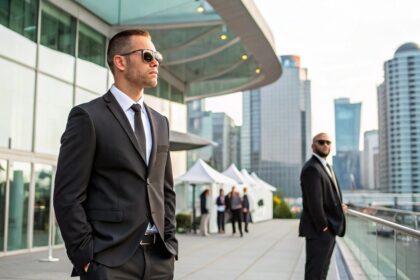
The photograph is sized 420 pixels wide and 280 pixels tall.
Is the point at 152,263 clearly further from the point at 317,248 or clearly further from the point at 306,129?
the point at 306,129

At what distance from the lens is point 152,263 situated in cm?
245

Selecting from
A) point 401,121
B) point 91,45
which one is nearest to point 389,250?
point 91,45

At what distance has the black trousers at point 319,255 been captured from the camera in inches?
211

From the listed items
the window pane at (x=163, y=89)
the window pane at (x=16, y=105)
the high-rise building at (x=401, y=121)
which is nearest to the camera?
the window pane at (x=16, y=105)

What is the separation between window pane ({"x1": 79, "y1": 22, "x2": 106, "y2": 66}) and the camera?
52.6 ft

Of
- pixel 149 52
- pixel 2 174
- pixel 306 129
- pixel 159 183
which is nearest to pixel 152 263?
pixel 159 183

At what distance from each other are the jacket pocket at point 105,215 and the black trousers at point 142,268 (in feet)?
0.57

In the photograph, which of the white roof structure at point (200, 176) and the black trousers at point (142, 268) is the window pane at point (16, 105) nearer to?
the white roof structure at point (200, 176)

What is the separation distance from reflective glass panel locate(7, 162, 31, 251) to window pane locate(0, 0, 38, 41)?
3157 mm

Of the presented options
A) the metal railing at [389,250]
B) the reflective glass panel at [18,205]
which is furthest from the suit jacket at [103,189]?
the reflective glass panel at [18,205]

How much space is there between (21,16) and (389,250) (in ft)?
34.3

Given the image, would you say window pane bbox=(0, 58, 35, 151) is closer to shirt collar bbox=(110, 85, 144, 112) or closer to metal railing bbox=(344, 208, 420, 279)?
metal railing bbox=(344, 208, 420, 279)

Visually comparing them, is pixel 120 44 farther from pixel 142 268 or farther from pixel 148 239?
pixel 142 268

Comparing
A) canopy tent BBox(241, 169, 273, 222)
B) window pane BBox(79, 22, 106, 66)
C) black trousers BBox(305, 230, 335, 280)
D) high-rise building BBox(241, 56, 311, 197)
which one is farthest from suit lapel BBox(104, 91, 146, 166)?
high-rise building BBox(241, 56, 311, 197)
